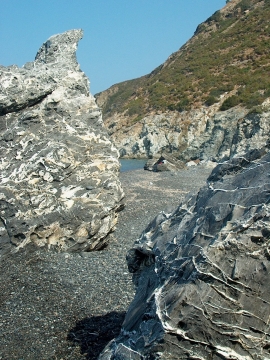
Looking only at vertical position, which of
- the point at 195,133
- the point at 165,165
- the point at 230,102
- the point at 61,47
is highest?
the point at 61,47

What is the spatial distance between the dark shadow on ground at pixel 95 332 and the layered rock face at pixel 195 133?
27.0 metres

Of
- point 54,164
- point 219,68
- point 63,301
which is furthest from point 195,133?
point 63,301

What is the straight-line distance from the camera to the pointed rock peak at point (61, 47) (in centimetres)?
1162

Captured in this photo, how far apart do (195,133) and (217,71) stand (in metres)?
11.5

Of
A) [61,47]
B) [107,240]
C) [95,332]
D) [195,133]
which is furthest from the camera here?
[195,133]

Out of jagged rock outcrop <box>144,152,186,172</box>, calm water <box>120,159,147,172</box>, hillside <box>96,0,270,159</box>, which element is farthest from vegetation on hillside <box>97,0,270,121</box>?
jagged rock outcrop <box>144,152,186,172</box>

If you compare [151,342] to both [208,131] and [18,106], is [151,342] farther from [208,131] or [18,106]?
[208,131]

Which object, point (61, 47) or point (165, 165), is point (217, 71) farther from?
point (61, 47)

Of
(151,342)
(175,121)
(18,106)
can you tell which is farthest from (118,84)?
(151,342)

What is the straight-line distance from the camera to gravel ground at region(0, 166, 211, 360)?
570 cm

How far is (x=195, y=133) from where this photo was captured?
41.3m

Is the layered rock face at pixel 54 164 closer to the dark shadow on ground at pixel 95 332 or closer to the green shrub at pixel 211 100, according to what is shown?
the dark shadow on ground at pixel 95 332

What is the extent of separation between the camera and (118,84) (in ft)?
310

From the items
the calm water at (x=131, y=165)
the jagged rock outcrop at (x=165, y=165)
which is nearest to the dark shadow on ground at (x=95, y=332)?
the jagged rock outcrop at (x=165, y=165)
